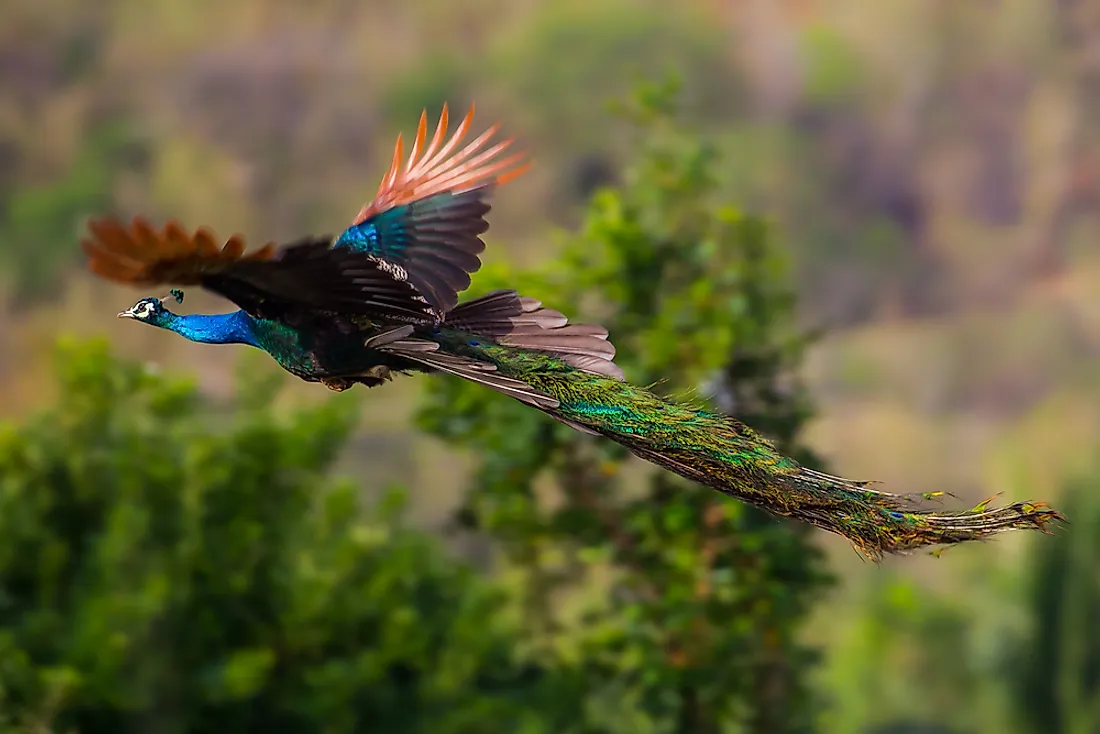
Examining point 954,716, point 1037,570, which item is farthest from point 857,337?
point 1037,570

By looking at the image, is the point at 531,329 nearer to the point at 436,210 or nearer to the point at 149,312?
the point at 436,210

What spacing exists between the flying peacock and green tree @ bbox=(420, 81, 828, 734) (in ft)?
13.9

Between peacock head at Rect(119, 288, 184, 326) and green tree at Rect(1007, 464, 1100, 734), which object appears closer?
peacock head at Rect(119, 288, 184, 326)

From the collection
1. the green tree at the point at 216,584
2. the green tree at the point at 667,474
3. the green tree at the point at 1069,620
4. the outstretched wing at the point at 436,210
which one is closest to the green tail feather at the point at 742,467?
the outstretched wing at the point at 436,210

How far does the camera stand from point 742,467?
2957 mm

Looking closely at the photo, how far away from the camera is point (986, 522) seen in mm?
2760

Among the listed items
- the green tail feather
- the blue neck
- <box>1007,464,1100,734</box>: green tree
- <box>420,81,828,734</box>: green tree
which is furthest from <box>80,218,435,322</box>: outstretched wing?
<box>1007,464,1100,734</box>: green tree

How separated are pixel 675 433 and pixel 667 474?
5222 millimetres

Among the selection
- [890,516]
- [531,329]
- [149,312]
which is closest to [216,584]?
[149,312]

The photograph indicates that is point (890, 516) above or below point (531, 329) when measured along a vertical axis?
below

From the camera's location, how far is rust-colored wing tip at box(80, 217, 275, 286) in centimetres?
246

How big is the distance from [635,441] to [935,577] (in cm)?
1771

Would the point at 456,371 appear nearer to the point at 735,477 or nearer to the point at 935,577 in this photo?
the point at 735,477

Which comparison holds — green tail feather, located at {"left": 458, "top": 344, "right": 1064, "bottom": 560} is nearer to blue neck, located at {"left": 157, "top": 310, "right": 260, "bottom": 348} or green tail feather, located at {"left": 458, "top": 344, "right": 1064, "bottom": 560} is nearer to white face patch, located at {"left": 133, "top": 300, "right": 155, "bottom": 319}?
blue neck, located at {"left": 157, "top": 310, "right": 260, "bottom": 348}
